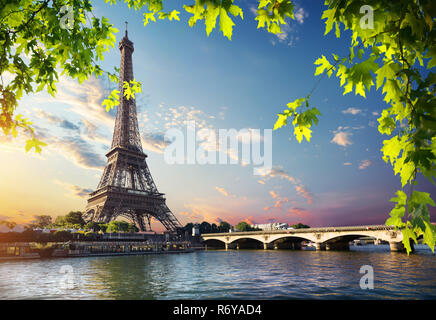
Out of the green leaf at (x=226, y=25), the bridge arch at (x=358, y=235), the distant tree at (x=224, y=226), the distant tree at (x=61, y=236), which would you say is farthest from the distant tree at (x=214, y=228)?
the green leaf at (x=226, y=25)

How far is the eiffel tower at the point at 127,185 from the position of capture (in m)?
65.9

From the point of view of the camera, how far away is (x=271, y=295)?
48.7 feet

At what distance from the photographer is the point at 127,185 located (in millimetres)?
75625

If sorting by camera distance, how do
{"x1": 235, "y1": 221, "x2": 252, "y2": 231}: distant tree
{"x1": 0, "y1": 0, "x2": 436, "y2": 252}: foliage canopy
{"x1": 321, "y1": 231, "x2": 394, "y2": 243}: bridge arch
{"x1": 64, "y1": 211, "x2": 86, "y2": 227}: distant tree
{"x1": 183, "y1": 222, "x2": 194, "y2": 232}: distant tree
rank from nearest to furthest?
1. {"x1": 0, "y1": 0, "x2": 436, "y2": 252}: foliage canopy
2. {"x1": 321, "y1": 231, "x2": 394, "y2": 243}: bridge arch
3. {"x1": 64, "y1": 211, "x2": 86, "y2": 227}: distant tree
4. {"x1": 183, "y1": 222, "x2": 194, "y2": 232}: distant tree
5. {"x1": 235, "y1": 221, "x2": 252, "y2": 231}: distant tree

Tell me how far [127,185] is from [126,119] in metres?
22.4

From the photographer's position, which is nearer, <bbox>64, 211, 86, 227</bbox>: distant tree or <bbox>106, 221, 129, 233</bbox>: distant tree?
<bbox>106, 221, 129, 233</bbox>: distant tree

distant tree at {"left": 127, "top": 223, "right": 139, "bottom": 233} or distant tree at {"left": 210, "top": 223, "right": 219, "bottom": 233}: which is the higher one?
distant tree at {"left": 127, "top": 223, "right": 139, "bottom": 233}

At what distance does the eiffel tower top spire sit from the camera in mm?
77312

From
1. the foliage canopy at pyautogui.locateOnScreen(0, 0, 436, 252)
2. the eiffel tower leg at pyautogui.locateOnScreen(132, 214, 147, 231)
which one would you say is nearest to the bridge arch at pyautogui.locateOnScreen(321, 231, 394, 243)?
the eiffel tower leg at pyautogui.locateOnScreen(132, 214, 147, 231)

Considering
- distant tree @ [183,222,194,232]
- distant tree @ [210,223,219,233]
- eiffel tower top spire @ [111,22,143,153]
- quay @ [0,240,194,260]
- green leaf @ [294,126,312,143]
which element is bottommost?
distant tree @ [210,223,219,233]

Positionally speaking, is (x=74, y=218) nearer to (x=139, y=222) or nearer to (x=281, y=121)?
(x=139, y=222)

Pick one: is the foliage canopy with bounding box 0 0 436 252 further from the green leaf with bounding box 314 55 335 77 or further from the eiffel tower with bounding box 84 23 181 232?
the eiffel tower with bounding box 84 23 181 232

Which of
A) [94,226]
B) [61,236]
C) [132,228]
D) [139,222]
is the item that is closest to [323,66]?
[61,236]
